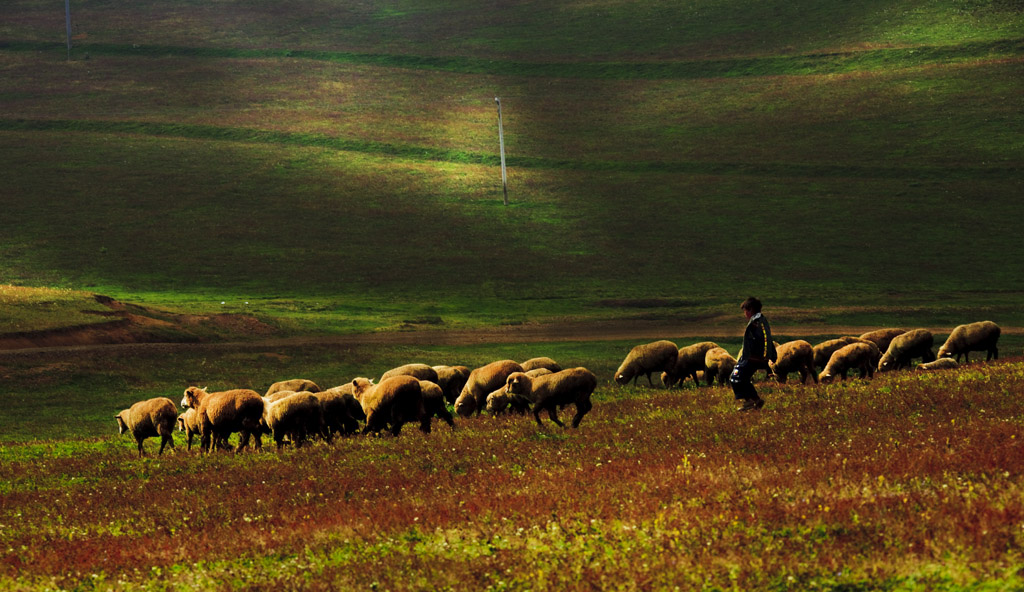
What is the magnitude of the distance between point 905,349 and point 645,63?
112 metres

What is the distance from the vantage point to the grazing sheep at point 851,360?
2631cm

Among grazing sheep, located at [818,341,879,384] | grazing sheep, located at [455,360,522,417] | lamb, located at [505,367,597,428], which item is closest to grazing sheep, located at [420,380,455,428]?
lamb, located at [505,367,597,428]

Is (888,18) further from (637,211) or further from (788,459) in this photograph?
(788,459)

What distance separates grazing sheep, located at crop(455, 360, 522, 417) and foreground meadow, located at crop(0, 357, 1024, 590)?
6.62 m

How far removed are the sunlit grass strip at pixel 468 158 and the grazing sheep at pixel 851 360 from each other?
72548 millimetres

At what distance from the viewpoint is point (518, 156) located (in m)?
106

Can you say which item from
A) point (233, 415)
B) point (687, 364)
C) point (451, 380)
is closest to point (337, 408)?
point (233, 415)

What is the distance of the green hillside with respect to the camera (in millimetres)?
68750

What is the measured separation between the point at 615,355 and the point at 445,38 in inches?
4570

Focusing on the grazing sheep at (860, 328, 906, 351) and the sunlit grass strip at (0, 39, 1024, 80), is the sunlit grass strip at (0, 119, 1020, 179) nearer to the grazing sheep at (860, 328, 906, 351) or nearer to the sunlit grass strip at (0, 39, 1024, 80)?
the sunlit grass strip at (0, 39, 1024, 80)

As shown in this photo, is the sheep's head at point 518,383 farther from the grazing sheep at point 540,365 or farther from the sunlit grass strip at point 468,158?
the sunlit grass strip at point 468,158

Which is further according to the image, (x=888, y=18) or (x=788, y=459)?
(x=888, y=18)

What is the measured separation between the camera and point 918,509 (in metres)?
9.35

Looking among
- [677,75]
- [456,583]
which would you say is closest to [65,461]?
[456,583]
